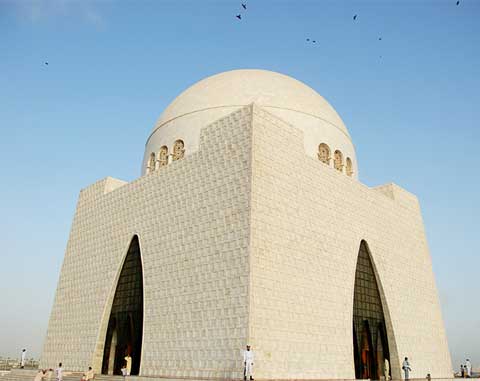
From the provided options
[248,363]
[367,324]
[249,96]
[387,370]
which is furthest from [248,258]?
[249,96]

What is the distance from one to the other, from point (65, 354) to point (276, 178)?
8.87m

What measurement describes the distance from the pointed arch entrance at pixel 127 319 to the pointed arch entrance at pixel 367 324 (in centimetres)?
610

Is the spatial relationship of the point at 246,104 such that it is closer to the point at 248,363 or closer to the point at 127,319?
the point at 127,319

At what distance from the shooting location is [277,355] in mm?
9281

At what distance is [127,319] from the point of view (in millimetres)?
12633

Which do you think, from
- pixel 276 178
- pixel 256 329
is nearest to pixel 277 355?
pixel 256 329

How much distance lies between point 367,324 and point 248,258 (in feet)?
18.2

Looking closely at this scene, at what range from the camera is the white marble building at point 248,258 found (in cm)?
979

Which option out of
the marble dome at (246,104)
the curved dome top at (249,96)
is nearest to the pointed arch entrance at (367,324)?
the marble dome at (246,104)

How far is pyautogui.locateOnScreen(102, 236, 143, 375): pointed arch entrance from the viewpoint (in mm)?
12195

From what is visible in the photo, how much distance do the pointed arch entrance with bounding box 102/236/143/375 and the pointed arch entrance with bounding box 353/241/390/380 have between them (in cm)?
610

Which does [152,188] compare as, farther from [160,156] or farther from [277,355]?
[277,355]

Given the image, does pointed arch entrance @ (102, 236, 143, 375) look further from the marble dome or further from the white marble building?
the marble dome

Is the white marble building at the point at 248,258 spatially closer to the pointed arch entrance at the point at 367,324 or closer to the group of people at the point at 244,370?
the pointed arch entrance at the point at 367,324
